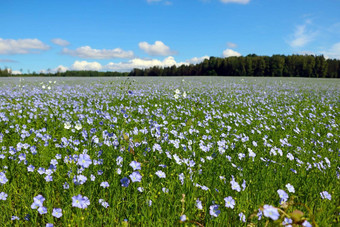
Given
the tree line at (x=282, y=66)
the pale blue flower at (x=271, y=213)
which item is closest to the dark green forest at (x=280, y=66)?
the tree line at (x=282, y=66)

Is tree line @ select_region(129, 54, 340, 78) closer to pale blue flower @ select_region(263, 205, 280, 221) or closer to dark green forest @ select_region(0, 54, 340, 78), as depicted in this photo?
dark green forest @ select_region(0, 54, 340, 78)

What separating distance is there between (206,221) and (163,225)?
1.35 ft

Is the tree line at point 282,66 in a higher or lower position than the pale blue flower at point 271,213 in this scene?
higher

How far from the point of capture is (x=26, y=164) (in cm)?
289

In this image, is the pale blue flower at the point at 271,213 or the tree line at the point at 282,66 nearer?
the pale blue flower at the point at 271,213

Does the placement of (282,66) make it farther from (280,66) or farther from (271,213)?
(271,213)

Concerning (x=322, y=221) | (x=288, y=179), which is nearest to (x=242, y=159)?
(x=288, y=179)

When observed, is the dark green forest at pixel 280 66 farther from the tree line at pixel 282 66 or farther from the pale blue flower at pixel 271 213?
the pale blue flower at pixel 271 213

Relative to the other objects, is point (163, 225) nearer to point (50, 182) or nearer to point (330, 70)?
point (50, 182)

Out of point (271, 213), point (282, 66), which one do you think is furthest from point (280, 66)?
point (271, 213)

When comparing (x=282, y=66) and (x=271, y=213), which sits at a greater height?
(x=282, y=66)

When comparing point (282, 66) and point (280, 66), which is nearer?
point (280, 66)

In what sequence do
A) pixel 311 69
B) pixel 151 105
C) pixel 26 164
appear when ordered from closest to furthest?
Answer: 1. pixel 26 164
2. pixel 151 105
3. pixel 311 69

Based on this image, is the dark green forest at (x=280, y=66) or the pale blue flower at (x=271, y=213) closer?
the pale blue flower at (x=271, y=213)
